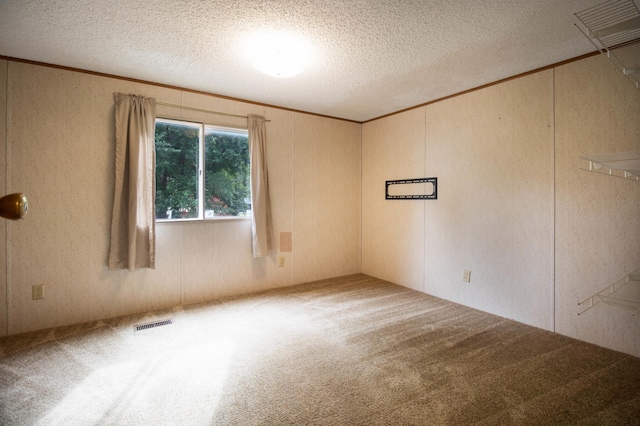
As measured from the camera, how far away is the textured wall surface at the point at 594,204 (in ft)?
7.72

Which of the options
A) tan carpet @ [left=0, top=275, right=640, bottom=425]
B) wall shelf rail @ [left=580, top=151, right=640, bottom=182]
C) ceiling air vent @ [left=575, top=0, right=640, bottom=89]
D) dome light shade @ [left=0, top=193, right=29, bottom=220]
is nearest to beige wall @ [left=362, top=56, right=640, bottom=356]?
ceiling air vent @ [left=575, top=0, right=640, bottom=89]

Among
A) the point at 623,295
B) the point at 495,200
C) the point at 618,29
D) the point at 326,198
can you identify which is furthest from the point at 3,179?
the point at 623,295

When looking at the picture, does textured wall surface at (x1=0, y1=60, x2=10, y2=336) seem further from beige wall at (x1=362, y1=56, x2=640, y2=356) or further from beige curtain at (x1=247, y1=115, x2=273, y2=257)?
beige wall at (x1=362, y1=56, x2=640, y2=356)

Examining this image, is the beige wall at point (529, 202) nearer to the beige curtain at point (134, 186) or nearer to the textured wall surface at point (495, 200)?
the textured wall surface at point (495, 200)

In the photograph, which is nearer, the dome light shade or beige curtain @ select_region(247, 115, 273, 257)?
the dome light shade

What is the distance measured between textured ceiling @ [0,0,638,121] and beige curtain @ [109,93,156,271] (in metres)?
0.39

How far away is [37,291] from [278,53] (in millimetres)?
2956

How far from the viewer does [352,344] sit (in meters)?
2.52

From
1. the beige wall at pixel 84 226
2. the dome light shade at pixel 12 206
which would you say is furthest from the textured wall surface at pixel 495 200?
the dome light shade at pixel 12 206

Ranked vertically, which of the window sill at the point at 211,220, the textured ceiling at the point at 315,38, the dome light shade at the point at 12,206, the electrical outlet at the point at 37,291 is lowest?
the electrical outlet at the point at 37,291

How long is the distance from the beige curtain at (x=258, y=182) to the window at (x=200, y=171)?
152 mm

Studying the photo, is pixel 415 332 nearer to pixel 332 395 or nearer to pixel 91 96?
pixel 332 395

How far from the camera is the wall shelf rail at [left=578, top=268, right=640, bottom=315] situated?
5.40 feet

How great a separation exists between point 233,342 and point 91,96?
265 cm
